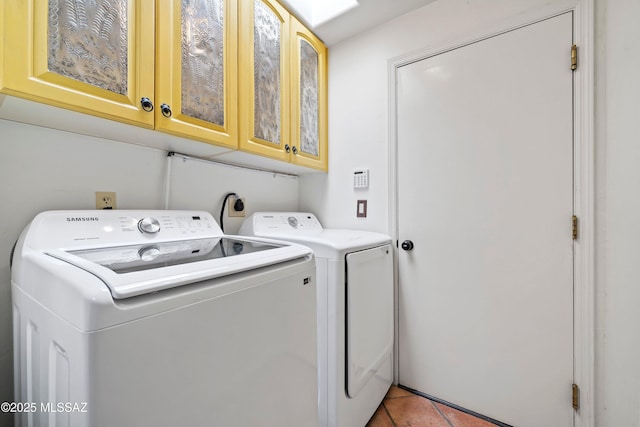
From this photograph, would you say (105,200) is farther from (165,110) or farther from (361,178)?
(361,178)

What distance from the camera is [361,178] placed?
1835 millimetres

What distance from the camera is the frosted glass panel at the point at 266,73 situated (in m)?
1.41

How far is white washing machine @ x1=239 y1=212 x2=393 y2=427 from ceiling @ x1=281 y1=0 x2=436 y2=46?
1447 mm

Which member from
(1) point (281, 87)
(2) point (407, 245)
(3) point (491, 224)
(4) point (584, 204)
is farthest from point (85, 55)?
(4) point (584, 204)

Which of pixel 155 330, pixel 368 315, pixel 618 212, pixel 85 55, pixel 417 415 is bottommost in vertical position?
pixel 417 415

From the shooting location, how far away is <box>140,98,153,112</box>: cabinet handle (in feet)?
3.12

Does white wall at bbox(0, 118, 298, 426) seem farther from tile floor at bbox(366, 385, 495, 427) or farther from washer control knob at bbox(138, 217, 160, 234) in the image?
tile floor at bbox(366, 385, 495, 427)

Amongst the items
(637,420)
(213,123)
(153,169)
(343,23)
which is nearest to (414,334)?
(637,420)

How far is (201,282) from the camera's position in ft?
2.10

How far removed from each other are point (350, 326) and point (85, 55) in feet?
4.71

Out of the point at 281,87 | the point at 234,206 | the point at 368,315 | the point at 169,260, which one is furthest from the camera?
the point at 234,206

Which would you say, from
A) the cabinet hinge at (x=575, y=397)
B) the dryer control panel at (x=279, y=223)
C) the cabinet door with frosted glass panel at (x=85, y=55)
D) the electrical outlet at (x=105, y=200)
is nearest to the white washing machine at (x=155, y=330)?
the electrical outlet at (x=105, y=200)

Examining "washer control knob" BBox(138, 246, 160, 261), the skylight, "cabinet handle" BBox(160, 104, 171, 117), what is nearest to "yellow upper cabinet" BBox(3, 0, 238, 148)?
"cabinet handle" BBox(160, 104, 171, 117)

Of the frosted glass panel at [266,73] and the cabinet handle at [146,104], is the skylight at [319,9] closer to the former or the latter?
the frosted glass panel at [266,73]
